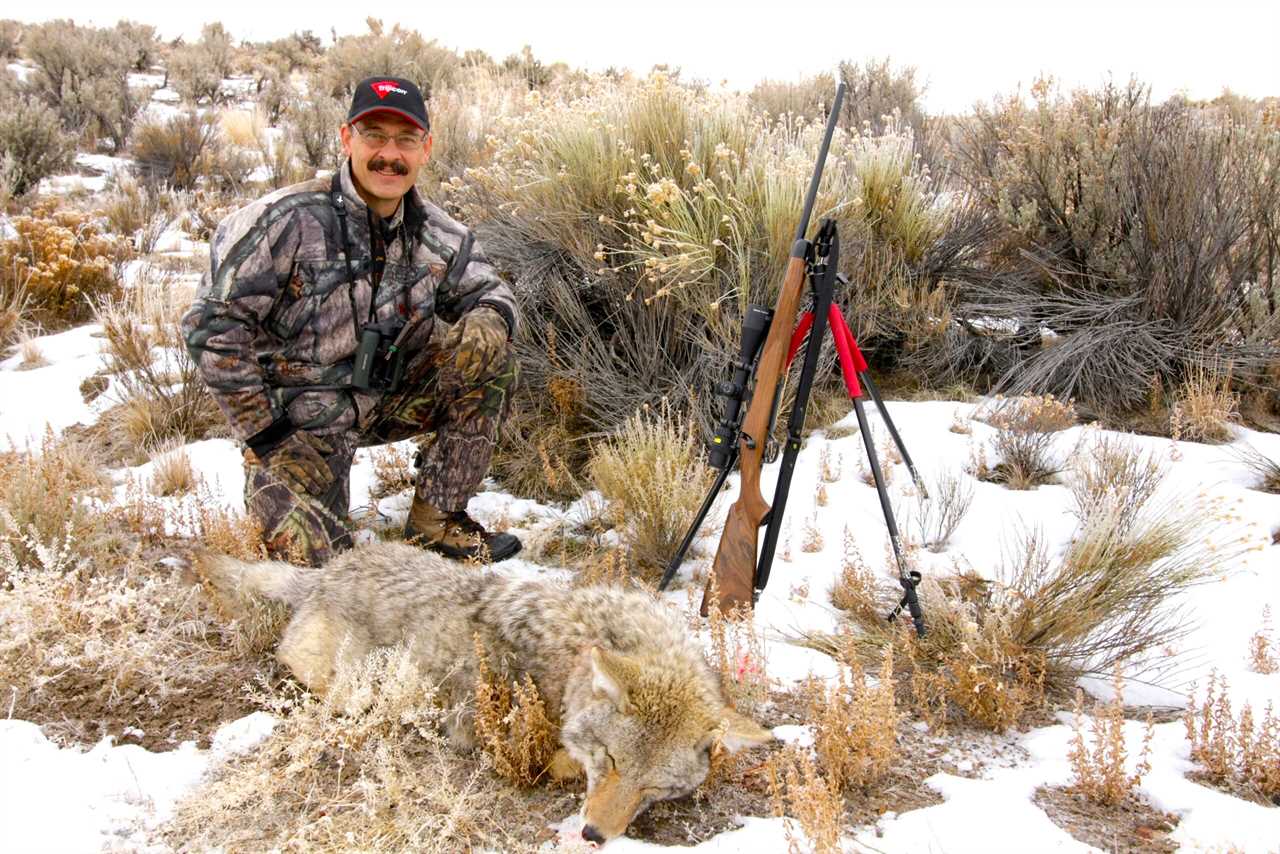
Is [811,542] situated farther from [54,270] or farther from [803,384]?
[54,270]

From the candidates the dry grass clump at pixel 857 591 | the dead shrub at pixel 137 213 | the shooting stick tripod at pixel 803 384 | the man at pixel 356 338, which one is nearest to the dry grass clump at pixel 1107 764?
the shooting stick tripod at pixel 803 384

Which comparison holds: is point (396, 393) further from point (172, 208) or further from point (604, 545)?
point (172, 208)

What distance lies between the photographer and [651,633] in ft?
9.45

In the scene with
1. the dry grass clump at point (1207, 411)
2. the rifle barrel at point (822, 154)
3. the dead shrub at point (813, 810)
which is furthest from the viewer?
the dry grass clump at point (1207, 411)

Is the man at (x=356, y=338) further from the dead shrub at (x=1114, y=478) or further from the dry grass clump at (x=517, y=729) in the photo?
the dead shrub at (x=1114, y=478)

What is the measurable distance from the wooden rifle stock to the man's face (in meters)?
2.12

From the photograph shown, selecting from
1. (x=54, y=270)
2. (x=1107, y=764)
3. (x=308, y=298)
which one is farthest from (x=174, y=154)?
(x=1107, y=764)

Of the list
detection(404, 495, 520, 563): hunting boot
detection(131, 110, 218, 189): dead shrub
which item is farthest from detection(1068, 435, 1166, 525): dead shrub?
detection(131, 110, 218, 189): dead shrub

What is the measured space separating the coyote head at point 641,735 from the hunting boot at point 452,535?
2.09 m

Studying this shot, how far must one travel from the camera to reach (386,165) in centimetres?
439

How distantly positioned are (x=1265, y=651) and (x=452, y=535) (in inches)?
147

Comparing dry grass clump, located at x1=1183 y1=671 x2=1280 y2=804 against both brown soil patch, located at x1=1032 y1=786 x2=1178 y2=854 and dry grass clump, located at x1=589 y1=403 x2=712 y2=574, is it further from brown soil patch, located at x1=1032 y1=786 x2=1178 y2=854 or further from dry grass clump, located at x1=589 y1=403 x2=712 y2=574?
dry grass clump, located at x1=589 y1=403 x2=712 y2=574

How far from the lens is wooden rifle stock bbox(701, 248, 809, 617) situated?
3.59 m

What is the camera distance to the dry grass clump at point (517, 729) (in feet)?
8.86
